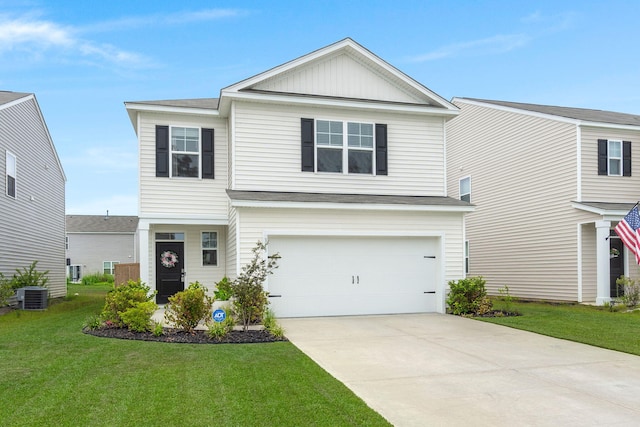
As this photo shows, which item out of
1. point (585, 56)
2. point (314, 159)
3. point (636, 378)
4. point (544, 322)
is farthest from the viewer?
point (585, 56)

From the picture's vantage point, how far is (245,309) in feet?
34.5

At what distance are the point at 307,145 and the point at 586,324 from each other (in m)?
8.02

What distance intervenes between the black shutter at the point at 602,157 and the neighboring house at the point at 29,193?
62.1 feet

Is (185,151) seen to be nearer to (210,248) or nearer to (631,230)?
(210,248)

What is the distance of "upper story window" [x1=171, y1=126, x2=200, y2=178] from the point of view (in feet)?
48.7

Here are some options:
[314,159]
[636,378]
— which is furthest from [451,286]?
[636,378]

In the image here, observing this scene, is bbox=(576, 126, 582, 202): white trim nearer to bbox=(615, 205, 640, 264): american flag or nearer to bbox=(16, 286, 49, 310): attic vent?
bbox=(615, 205, 640, 264): american flag

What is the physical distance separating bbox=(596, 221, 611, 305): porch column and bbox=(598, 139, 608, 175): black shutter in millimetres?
2275

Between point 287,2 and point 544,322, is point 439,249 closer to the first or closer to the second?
point 544,322

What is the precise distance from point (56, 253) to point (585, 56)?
22346 mm

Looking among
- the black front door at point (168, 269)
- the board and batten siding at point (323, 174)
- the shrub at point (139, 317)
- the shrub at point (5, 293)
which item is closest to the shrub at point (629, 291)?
A: the board and batten siding at point (323, 174)

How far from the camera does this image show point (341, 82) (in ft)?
48.3

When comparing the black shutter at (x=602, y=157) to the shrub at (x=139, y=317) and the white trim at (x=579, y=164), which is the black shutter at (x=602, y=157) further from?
the shrub at (x=139, y=317)

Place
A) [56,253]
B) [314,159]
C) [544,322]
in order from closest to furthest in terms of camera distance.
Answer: [544,322]
[314,159]
[56,253]
